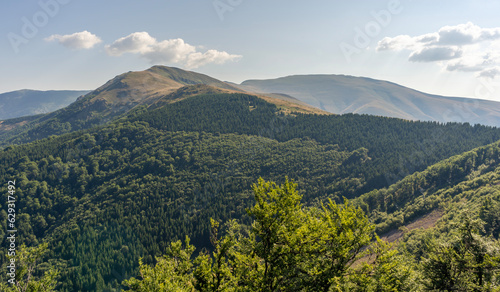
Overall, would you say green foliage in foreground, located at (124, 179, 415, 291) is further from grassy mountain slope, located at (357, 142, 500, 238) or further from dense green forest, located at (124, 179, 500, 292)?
grassy mountain slope, located at (357, 142, 500, 238)

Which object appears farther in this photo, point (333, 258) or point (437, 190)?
point (437, 190)

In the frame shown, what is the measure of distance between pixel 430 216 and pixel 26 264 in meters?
154

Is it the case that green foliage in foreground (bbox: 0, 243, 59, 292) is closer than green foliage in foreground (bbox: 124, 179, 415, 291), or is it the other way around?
green foliage in foreground (bbox: 124, 179, 415, 291)

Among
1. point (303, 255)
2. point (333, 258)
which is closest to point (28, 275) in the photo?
point (303, 255)

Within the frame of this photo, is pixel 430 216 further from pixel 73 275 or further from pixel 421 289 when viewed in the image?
pixel 73 275

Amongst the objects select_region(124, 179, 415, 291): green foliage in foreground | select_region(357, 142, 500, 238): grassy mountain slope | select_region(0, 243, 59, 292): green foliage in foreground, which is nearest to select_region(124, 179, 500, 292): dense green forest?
select_region(124, 179, 415, 291): green foliage in foreground

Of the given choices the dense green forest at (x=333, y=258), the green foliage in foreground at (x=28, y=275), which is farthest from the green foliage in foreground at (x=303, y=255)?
the green foliage in foreground at (x=28, y=275)

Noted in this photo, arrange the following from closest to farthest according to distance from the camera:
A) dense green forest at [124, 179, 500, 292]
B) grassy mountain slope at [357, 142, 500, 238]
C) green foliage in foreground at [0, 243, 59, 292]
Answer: dense green forest at [124, 179, 500, 292]
green foliage in foreground at [0, 243, 59, 292]
grassy mountain slope at [357, 142, 500, 238]

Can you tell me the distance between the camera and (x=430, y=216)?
12938 centimetres

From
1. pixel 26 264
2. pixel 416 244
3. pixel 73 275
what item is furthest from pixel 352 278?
pixel 73 275

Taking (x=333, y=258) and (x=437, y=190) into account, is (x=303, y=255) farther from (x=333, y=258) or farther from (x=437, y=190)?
(x=437, y=190)

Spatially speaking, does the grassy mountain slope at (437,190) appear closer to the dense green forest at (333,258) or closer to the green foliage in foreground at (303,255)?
the dense green forest at (333,258)

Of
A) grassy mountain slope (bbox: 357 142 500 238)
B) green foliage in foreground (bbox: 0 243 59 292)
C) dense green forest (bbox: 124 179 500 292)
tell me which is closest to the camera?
dense green forest (bbox: 124 179 500 292)

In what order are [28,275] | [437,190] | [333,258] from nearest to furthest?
[333,258] → [28,275] → [437,190]
